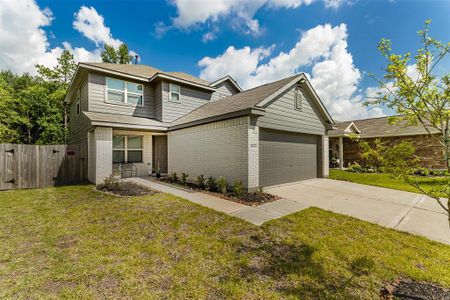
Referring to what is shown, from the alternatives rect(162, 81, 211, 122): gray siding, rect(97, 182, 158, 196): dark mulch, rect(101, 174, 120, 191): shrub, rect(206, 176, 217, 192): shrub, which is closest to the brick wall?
rect(206, 176, 217, 192): shrub

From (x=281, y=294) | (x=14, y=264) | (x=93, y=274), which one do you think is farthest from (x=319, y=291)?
(x=14, y=264)

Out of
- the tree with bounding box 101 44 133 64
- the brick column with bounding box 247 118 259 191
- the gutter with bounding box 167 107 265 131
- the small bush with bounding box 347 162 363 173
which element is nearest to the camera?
the gutter with bounding box 167 107 265 131

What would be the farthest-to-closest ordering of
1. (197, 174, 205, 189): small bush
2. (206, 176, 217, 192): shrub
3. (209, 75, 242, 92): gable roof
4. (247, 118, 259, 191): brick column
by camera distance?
(209, 75, 242, 92): gable roof < (197, 174, 205, 189): small bush < (206, 176, 217, 192): shrub < (247, 118, 259, 191): brick column

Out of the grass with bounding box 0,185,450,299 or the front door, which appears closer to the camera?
the grass with bounding box 0,185,450,299

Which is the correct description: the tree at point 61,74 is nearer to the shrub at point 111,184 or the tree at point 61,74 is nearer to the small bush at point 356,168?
the shrub at point 111,184

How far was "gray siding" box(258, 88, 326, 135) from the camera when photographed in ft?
27.2

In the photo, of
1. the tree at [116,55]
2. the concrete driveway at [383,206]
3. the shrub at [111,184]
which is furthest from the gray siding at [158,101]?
the tree at [116,55]

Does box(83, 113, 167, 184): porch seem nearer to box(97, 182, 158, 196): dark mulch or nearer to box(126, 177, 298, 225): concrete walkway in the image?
box(97, 182, 158, 196): dark mulch

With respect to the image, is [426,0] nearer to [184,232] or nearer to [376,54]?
[376,54]

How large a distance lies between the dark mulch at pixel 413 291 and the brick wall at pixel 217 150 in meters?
4.78

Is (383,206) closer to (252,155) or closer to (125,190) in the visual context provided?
(252,155)

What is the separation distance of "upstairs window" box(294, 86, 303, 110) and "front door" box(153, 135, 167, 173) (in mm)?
8294

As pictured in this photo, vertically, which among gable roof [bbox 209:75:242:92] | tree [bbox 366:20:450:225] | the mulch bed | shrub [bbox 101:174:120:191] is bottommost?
the mulch bed

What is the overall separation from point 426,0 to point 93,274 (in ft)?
27.8
